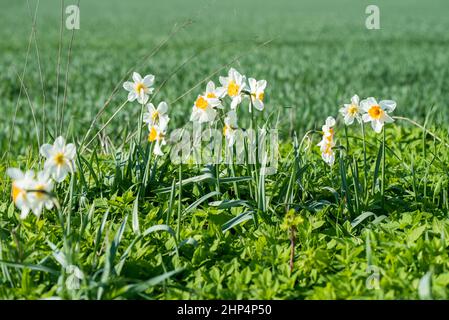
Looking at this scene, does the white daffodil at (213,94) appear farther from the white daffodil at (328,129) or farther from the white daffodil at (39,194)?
the white daffodil at (39,194)

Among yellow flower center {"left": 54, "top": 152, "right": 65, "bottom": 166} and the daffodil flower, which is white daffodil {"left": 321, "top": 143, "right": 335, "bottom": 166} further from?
yellow flower center {"left": 54, "top": 152, "right": 65, "bottom": 166}

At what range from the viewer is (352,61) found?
12375mm

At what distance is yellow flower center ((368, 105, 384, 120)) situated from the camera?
274cm

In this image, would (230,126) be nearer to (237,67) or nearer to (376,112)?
(376,112)

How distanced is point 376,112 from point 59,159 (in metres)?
1.36

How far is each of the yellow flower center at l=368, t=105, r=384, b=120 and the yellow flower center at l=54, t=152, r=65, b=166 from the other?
52.3 inches

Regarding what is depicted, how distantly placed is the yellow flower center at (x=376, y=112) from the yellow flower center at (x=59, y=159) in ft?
4.36

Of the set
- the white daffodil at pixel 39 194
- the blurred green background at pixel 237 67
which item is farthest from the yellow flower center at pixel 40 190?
the blurred green background at pixel 237 67

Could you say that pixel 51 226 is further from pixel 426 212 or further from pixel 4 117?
pixel 4 117

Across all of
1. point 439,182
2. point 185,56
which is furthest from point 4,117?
point 185,56

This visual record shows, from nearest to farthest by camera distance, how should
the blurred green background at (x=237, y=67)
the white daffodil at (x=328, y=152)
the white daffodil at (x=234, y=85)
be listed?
the white daffodil at (x=234, y=85) < the white daffodil at (x=328, y=152) < the blurred green background at (x=237, y=67)

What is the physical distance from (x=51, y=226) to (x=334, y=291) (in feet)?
4.21

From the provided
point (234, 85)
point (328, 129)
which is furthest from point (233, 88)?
point (328, 129)

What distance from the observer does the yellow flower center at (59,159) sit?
2.22m
